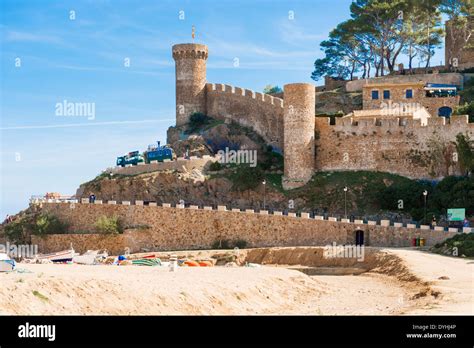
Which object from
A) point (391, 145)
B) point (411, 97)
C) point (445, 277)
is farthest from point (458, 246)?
point (411, 97)

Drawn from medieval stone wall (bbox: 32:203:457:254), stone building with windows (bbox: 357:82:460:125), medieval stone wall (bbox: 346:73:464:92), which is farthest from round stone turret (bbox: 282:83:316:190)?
medieval stone wall (bbox: 346:73:464:92)

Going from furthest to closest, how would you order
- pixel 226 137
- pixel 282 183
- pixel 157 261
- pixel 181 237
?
pixel 226 137 → pixel 282 183 → pixel 181 237 → pixel 157 261

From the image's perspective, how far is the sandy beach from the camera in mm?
22953

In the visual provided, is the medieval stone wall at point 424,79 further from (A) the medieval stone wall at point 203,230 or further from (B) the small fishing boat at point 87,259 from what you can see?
(B) the small fishing boat at point 87,259

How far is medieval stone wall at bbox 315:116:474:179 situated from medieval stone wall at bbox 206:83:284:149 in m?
4.96

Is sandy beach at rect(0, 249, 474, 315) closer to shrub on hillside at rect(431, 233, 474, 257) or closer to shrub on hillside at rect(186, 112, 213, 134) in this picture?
shrub on hillside at rect(431, 233, 474, 257)

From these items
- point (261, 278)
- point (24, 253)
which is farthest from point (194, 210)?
point (261, 278)

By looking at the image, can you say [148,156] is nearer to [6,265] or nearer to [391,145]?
[391,145]

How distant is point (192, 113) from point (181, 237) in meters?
17.1

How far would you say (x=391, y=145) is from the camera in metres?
52.4

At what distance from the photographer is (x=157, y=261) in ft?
126
